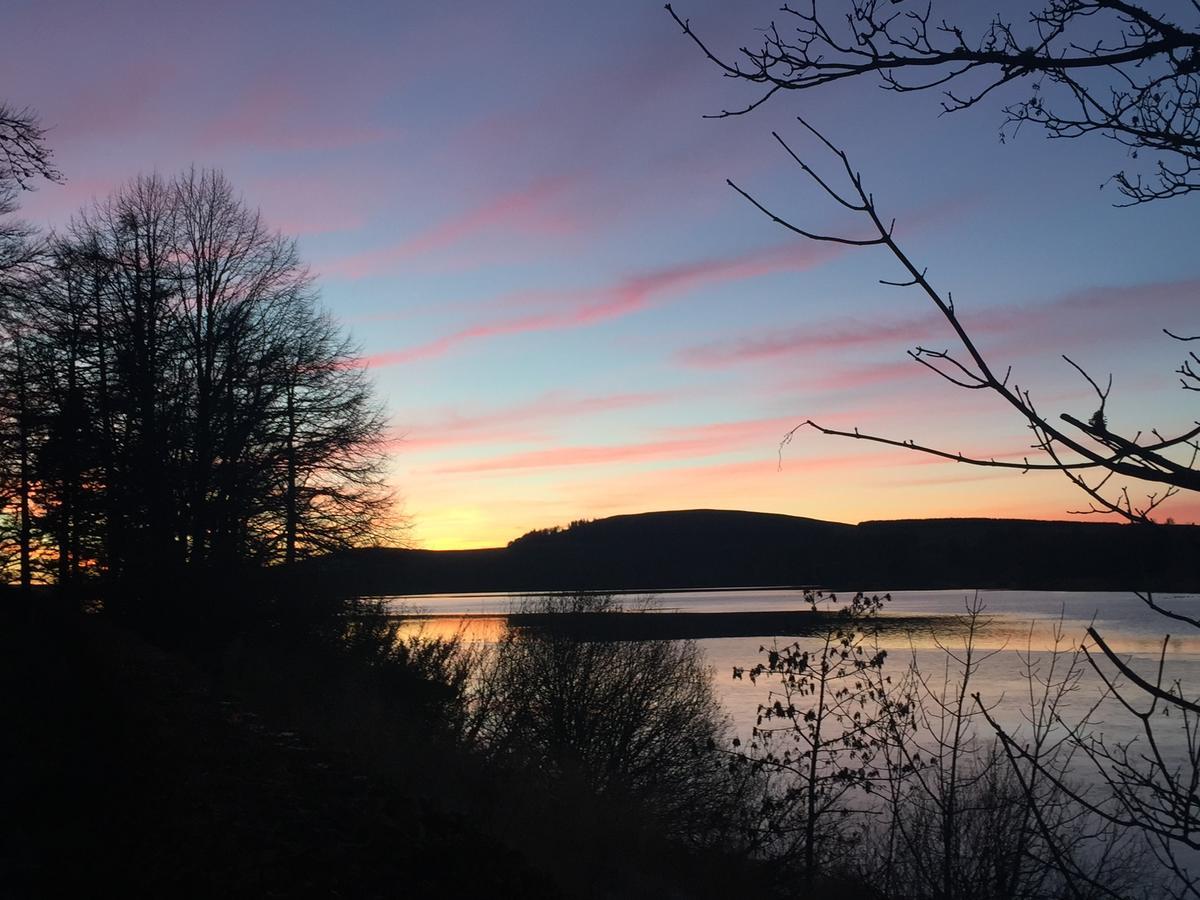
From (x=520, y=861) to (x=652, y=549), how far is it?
5384 inches

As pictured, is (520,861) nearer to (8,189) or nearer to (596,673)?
(8,189)

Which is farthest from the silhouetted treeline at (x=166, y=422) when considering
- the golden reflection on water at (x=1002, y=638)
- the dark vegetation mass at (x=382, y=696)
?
the golden reflection on water at (x=1002, y=638)

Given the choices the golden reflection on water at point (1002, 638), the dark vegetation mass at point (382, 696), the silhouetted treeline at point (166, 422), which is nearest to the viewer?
the dark vegetation mass at point (382, 696)

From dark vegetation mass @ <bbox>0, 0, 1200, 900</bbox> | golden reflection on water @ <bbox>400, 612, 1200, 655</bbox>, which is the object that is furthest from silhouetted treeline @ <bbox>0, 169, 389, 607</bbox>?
golden reflection on water @ <bbox>400, 612, 1200, 655</bbox>

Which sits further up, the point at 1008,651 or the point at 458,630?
the point at 458,630

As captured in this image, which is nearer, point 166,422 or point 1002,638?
point 166,422

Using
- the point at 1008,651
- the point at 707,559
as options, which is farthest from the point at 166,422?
the point at 707,559

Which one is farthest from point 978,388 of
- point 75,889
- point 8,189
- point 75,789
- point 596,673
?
point 596,673

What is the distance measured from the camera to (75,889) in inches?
242

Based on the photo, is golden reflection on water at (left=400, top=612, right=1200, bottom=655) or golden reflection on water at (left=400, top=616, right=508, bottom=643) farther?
golden reflection on water at (left=400, top=612, right=1200, bottom=655)

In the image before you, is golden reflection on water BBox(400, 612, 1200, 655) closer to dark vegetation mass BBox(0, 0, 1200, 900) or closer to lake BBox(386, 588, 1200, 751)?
lake BBox(386, 588, 1200, 751)

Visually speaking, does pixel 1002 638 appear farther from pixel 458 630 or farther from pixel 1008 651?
pixel 458 630

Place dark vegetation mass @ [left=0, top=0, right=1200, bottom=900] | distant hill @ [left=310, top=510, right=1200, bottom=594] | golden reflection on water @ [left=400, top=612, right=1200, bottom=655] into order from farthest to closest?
distant hill @ [left=310, top=510, right=1200, bottom=594] → golden reflection on water @ [left=400, top=612, right=1200, bottom=655] → dark vegetation mass @ [left=0, top=0, right=1200, bottom=900]

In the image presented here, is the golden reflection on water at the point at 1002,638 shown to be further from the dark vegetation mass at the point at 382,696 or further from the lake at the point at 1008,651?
the dark vegetation mass at the point at 382,696
